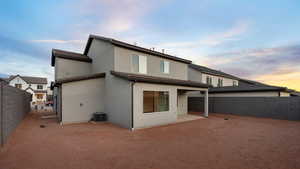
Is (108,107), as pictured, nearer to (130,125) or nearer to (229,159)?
(130,125)

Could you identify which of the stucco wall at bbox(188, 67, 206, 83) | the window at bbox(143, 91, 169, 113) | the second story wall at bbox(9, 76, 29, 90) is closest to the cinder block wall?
the window at bbox(143, 91, 169, 113)

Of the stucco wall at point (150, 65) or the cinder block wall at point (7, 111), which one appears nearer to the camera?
the cinder block wall at point (7, 111)

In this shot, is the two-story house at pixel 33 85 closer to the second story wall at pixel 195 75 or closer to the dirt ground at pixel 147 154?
the second story wall at pixel 195 75

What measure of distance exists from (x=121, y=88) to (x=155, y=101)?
8.19 ft

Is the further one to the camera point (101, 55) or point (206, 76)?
point (206, 76)

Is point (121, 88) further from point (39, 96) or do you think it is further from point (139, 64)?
point (39, 96)

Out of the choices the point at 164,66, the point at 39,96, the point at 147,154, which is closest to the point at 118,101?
the point at 147,154

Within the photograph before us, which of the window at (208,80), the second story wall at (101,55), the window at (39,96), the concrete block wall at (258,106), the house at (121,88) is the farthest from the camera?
the window at (39,96)

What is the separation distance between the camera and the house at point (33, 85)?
3522 cm

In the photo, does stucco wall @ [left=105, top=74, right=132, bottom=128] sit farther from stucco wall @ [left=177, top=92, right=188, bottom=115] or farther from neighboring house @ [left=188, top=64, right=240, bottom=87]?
neighboring house @ [left=188, top=64, right=240, bottom=87]

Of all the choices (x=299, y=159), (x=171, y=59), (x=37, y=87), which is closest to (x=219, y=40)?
(x=171, y=59)

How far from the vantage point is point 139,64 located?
34.4 feet

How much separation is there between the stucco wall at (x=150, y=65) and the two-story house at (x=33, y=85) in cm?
3925

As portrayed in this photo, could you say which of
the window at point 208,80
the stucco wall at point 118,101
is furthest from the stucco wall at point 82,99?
the window at point 208,80
